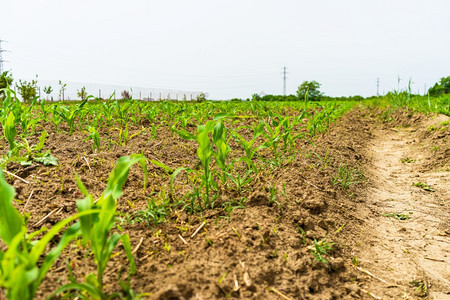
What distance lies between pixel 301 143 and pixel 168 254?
295 cm

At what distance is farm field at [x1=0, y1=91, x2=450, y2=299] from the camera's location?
1092 mm

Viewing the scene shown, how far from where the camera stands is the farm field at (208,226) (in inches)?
43.0

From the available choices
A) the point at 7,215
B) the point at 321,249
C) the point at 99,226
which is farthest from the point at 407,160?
the point at 7,215

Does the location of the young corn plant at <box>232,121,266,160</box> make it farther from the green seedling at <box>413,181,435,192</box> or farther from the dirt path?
the green seedling at <box>413,181,435,192</box>

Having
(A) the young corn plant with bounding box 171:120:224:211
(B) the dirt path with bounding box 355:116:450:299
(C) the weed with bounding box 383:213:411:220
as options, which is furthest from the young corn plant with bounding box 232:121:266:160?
(C) the weed with bounding box 383:213:411:220

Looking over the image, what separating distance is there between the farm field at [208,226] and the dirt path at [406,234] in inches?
0.4

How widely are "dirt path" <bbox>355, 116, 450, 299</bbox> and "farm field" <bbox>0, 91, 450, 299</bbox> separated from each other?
0.01 metres

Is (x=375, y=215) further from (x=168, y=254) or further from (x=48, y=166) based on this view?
(x=48, y=166)

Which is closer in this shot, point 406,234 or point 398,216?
point 406,234

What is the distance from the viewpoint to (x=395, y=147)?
555cm

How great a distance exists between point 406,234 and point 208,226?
1.50 metres

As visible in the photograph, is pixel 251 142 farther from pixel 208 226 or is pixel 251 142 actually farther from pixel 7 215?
pixel 7 215

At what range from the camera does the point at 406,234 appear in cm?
229

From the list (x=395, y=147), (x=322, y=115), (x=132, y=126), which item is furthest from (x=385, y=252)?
(x=395, y=147)
